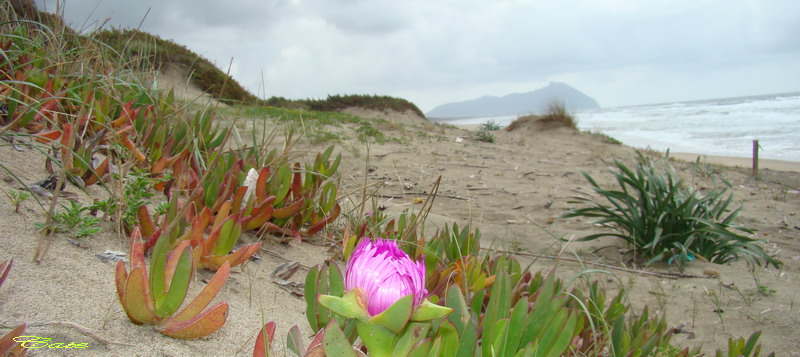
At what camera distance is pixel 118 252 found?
1.76 meters

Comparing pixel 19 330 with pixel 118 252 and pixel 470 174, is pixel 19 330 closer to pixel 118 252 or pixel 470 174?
pixel 118 252

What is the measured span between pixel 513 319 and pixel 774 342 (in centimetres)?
206

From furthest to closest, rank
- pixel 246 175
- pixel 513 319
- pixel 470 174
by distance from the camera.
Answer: pixel 470 174 < pixel 246 175 < pixel 513 319

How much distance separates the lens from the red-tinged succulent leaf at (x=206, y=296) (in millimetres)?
1313

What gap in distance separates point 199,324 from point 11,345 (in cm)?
38

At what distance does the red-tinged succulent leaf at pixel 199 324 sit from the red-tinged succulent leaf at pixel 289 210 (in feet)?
3.41

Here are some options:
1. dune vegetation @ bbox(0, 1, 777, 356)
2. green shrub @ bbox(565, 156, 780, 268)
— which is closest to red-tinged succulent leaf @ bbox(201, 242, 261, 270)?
dune vegetation @ bbox(0, 1, 777, 356)

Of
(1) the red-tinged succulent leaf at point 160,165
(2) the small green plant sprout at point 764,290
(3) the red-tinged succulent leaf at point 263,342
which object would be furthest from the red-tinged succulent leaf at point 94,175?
(2) the small green plant sprout at point 764,290

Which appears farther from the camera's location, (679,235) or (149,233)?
(679,235)

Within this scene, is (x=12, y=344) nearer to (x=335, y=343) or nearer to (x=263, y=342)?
(x=263, y=342)

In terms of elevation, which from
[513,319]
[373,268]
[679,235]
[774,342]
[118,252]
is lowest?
[774,342]

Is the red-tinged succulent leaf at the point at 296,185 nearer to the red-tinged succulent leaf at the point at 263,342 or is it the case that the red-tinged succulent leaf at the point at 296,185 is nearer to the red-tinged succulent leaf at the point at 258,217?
the red-tinged succulent leaf at the point at 258,217

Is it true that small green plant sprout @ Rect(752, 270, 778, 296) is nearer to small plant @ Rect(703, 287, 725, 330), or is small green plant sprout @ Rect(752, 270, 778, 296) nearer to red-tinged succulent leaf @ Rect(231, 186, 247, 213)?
small plant @ Rect(703, 287, 725, 330)

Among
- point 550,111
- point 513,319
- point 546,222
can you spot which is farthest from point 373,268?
point 550,111
